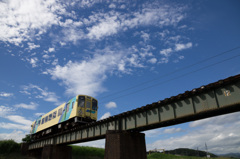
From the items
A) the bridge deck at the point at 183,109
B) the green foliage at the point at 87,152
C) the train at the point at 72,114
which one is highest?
the train at the point at 72,114

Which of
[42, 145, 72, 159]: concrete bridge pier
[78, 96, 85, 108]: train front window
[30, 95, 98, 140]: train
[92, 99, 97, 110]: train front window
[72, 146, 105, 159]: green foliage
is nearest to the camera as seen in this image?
[30, 95, 98, 140]: train

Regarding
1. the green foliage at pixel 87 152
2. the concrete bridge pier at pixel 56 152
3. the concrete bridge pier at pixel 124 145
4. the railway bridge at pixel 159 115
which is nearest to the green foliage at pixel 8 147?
the green foliage at pixel 87 152

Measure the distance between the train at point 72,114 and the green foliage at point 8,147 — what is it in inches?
382

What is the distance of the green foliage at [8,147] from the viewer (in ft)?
106

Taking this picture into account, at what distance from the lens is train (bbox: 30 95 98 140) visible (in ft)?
70.8

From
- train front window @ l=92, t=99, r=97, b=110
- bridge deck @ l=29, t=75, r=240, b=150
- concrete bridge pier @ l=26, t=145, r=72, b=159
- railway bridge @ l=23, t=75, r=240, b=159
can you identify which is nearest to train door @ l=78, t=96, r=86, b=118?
train front window @ l=92, t=99, r=97, b=110

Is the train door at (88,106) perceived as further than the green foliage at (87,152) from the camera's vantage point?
No

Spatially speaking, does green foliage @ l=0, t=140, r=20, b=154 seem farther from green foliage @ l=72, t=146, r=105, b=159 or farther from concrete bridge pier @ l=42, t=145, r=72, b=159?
concrete bridge pier @ l=42, t=145, r=72, b=159

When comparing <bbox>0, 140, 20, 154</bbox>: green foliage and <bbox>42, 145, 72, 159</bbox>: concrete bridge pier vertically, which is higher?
<bbox>0, 140, 20, 154</bbox>: green foliage

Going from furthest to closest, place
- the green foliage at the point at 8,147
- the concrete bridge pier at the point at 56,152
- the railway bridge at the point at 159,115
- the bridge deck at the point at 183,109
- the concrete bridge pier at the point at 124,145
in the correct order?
the green foliage at the point at 8,147
the concrete bridge pier at the point at 56,152
the concrete bridge pier at the point at 124,145
the railway bridge at the point at 159,115
the bridge deck at the point at 183,109

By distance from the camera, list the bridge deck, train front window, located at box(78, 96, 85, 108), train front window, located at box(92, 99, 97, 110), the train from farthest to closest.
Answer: train front window, located at box(92, 99, 97, 110), train front window, located at box(78, 96, 85, 108), the train, the bridge deck

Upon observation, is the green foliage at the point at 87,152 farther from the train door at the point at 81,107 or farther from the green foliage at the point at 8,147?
the train door at the point at 81,107

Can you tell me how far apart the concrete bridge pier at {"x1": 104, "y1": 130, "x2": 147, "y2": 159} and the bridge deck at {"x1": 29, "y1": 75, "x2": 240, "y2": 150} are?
832 millimetres

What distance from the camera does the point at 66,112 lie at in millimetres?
23406
